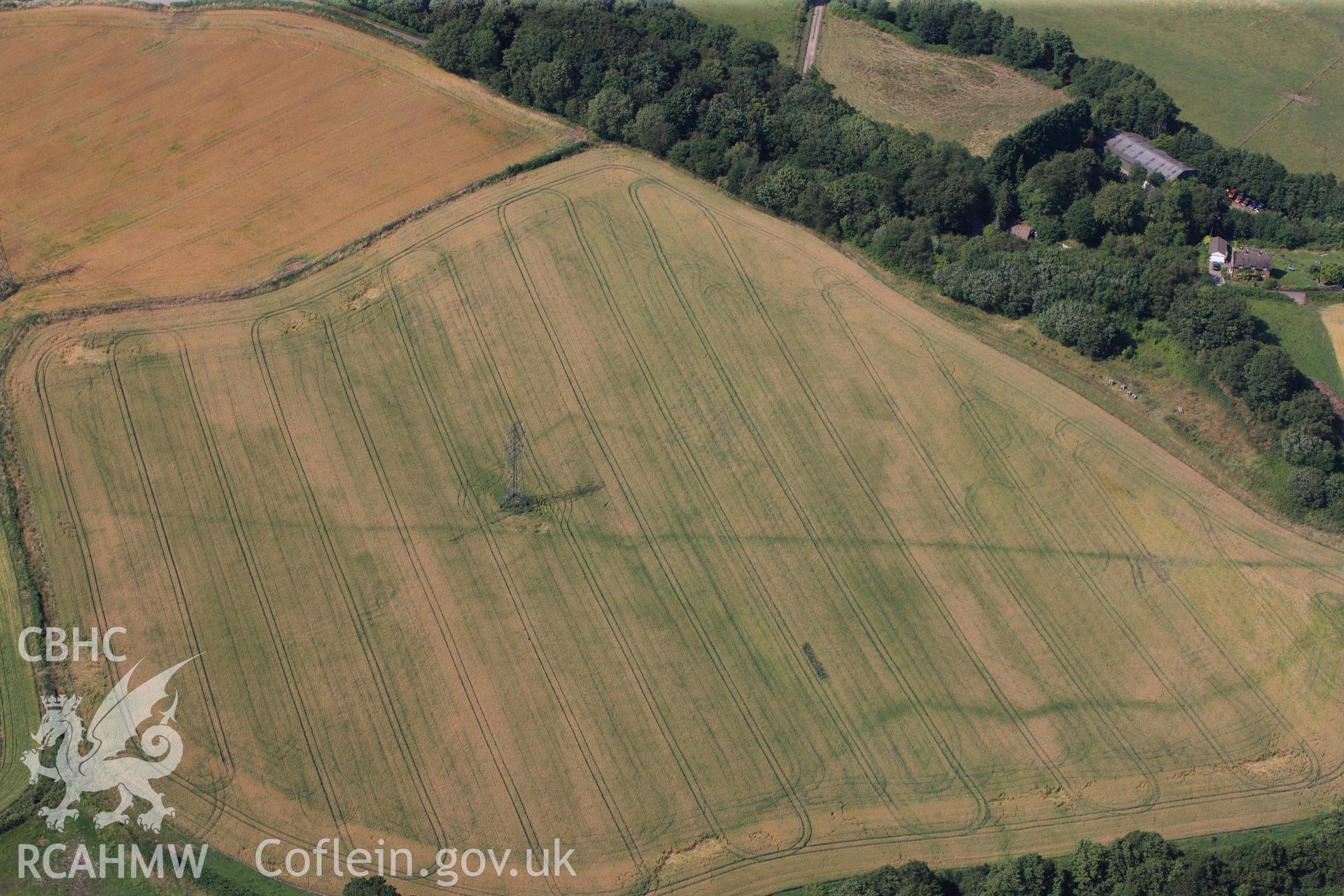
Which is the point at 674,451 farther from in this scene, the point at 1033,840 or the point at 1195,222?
the point at 1195,222

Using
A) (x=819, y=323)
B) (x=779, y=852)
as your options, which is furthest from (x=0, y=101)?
(x=779, y=852)

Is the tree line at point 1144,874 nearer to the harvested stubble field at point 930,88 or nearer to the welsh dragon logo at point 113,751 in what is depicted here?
the welsh dragon logo at point 113,751

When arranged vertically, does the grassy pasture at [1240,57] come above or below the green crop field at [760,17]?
above

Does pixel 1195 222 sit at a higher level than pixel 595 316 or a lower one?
higher

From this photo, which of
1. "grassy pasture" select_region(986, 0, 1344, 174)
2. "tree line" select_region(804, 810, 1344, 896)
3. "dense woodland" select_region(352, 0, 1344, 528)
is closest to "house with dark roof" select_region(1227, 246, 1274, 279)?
"dense woodland" select_region(352, 0, 1344, 528)

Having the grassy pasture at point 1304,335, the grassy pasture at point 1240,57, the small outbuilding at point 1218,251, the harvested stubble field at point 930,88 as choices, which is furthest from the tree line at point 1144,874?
the grassy pasture at point 1240,57

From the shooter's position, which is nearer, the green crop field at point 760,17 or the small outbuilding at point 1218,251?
the small outbuilding at point 1218,251

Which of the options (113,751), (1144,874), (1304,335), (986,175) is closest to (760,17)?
(986,175)
